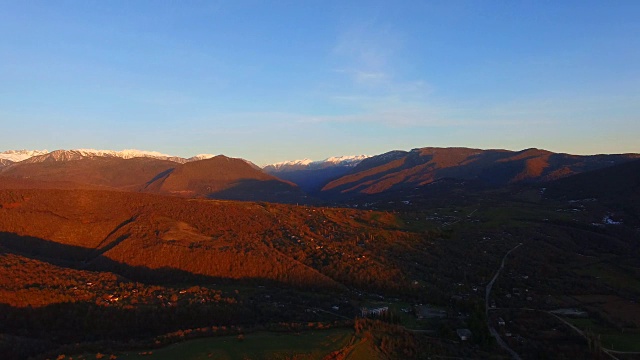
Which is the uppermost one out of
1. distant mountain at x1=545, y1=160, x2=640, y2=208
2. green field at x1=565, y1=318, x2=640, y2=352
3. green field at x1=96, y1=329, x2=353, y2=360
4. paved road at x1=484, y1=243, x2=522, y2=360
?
distant mountain at x1=545, y1=160, x2=640, y2=208

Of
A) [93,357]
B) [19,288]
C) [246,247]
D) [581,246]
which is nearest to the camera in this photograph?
[93,357]

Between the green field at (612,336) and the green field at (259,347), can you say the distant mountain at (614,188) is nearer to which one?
the green field at (612,336)

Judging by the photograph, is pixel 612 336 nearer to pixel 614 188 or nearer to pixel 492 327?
pixel 492 327

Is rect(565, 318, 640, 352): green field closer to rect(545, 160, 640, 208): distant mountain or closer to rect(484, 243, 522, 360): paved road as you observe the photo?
rect(484, 243, 522, 360): paved road

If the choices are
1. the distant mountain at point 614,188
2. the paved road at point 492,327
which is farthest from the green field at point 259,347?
the distant mountain at point 614,188

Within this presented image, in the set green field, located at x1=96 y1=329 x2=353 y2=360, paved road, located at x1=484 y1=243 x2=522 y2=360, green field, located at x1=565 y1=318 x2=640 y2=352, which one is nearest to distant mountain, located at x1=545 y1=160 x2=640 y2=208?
paved road, located at x1=484 y1=243 x2=522 y2=360

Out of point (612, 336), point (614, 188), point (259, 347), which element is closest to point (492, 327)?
point (612, 336)

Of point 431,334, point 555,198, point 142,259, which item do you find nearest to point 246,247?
point 142,259

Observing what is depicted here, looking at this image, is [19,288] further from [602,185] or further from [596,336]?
[602,185]
